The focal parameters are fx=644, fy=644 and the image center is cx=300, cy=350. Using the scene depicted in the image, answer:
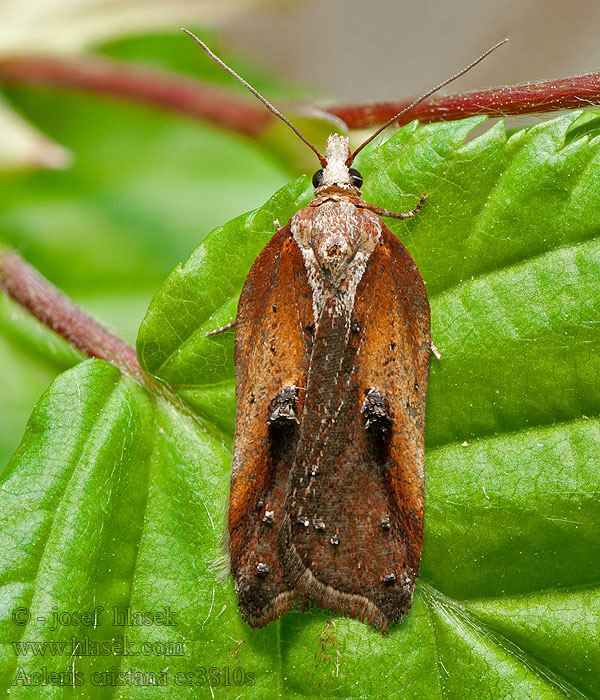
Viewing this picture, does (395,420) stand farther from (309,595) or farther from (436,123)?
(436,123)

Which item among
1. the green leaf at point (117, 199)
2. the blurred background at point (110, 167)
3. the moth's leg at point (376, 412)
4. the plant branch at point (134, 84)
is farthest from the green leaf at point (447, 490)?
the green leaf at point (117, 199)

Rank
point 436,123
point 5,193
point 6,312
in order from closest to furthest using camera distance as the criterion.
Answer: point 436,123 < point 6,312 < point 5,193

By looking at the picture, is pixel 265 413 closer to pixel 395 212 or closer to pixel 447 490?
pixel 447 490

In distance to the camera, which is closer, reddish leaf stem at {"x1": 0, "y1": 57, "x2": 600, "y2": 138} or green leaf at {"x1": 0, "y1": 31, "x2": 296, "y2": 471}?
reddish leaf stem at {"x1": 0, "y1": 57, "x2": 600, "y2": 138}

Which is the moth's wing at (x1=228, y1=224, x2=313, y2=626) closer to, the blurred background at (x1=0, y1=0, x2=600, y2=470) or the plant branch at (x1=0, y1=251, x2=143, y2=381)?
the plant branch at (x1=0, y1=251, x2=143, y2=381)

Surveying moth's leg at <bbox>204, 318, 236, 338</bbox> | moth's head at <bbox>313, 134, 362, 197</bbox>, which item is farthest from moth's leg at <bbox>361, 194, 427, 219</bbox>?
moth's leg at <bbox>204, 318, 236, 338</bbox>

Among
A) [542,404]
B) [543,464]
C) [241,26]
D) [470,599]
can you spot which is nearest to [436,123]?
[542,404]
